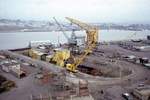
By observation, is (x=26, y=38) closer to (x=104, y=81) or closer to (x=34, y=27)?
(x=34, y=27)

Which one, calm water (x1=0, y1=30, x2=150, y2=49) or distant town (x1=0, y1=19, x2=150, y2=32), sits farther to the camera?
distant town (x1=0, y1=19, x2=150, y2=32)

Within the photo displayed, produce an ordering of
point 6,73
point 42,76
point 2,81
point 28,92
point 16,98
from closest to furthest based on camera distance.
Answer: point 16,98, point 28,92, point 2,81, point 42,76, point 6,73

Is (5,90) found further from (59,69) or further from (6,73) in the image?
(59,69)

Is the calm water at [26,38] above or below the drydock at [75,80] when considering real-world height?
below

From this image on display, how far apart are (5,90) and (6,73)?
148 cm

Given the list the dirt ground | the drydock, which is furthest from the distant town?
the dirt ground

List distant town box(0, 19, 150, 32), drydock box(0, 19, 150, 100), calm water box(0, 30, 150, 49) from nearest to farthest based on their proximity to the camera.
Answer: drydock box(0, 19, 150, 100)
calm water box(0, 30, 150, 49)
distant town box(0, 19, 150, 32)

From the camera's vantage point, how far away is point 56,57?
319 inches

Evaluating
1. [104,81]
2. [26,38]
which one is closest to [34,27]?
[26,38]

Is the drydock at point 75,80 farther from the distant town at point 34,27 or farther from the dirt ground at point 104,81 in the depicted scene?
the distant town at point 34,27

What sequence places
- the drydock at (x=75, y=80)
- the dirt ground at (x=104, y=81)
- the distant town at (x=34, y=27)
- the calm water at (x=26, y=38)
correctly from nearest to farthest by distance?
the drydock at (x=75, y=80)
the dirt ground at (x=104, y=81)
the calm water at (x=26, y=38)
the distant town at (x=34, y=27)

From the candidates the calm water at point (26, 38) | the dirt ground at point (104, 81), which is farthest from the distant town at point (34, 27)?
the dirt ground at point (104, 81)

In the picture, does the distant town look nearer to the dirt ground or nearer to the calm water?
the calm water

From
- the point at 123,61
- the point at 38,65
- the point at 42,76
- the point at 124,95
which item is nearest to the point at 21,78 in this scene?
the point at 42,76
